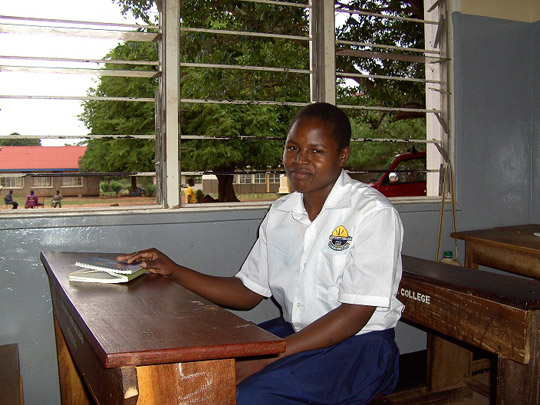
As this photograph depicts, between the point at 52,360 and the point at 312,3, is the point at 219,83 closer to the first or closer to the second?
the point at 312,3

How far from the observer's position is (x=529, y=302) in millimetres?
1729

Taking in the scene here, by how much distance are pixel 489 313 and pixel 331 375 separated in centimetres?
65

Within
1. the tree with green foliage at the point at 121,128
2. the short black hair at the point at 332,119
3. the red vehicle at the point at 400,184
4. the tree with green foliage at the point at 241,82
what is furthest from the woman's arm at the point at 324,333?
the tree with green foliage at the point at 121,128

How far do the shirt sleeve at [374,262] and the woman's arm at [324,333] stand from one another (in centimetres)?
4

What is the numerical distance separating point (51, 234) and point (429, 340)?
2103 millimetres

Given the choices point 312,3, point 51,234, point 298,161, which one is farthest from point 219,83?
point 298,161

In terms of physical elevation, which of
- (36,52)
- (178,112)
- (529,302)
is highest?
(36,52)

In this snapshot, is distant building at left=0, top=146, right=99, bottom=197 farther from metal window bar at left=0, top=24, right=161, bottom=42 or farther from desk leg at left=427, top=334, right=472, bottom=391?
desk leg at left=427, top=334, right=472, bottom=391

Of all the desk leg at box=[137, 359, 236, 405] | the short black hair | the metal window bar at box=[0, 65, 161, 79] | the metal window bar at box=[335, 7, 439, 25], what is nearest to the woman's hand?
the short black hair

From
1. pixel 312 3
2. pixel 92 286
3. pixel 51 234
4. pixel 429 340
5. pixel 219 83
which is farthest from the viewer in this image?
pixel 219 83

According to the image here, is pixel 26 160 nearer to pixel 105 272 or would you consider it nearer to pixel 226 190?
pixel 105 272

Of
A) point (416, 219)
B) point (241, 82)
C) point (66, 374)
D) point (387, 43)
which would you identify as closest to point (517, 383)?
point (416, 219)

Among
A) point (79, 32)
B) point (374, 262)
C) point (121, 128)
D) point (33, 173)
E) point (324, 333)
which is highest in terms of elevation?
point (121, 128)

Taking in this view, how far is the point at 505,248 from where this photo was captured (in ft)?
9.72
